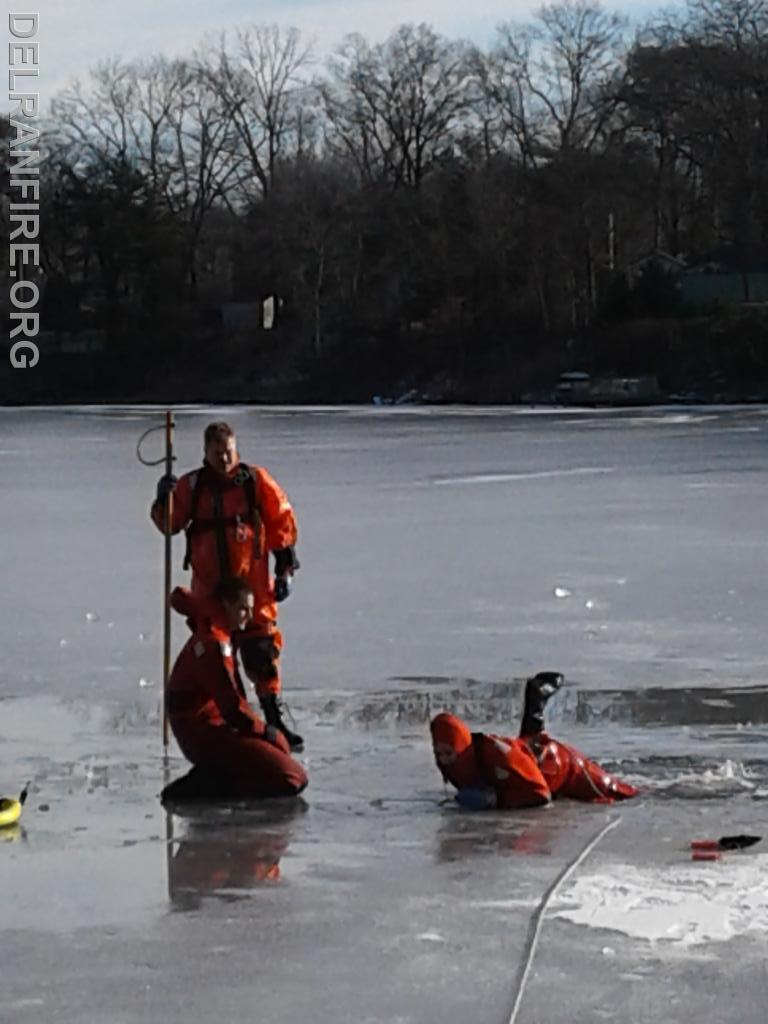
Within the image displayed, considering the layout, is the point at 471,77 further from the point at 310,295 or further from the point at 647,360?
the point at 647,360

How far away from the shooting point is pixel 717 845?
19.3ft

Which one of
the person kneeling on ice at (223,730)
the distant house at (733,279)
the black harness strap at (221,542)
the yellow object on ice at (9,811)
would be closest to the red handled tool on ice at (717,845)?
the person kneeling on ice at (223,730)

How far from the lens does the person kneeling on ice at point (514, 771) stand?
6559 millimetres

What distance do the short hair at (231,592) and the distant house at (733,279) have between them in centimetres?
5831

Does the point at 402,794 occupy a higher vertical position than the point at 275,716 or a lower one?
lower

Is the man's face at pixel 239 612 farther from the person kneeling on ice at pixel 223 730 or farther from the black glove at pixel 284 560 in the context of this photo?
the black glove at pixel 284 560

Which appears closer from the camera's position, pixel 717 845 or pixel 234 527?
pixel 717 845

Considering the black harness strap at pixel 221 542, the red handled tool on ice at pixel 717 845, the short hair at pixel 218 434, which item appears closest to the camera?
the red handled tool on ice at pixel 717 845

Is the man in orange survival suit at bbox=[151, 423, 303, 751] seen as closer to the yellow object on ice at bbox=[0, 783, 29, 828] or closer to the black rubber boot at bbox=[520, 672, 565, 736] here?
the black rubber boot at bbox=[520, 672, 565, 736]

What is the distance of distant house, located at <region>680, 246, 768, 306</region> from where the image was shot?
64.7 meters

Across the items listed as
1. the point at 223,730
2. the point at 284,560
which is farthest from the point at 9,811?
the point at 284,560

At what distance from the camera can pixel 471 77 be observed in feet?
253

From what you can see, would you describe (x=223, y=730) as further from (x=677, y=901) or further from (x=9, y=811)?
(x=677, y=901)

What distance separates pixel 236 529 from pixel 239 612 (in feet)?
2.11
